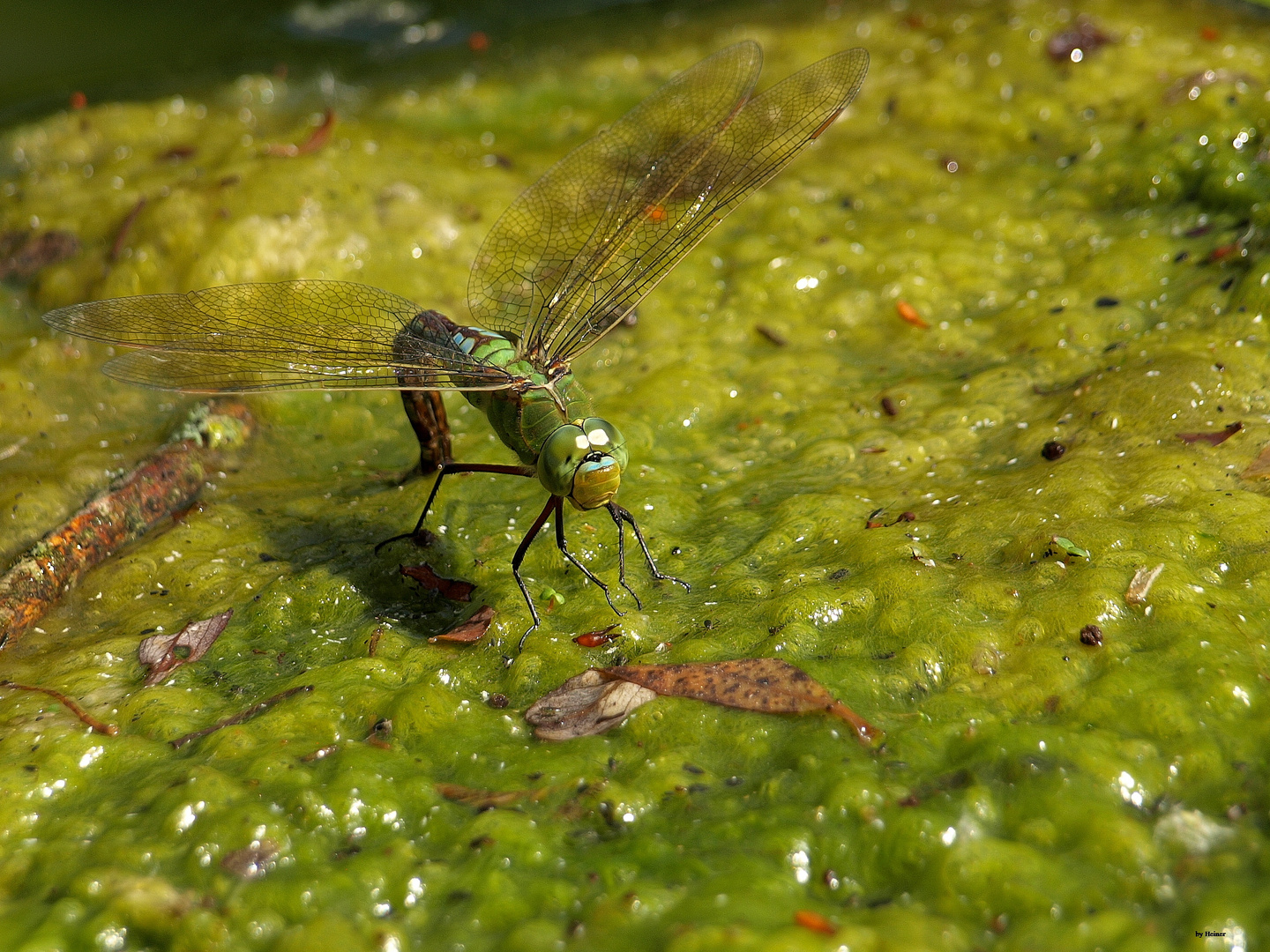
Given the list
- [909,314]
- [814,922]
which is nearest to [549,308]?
[909,314]

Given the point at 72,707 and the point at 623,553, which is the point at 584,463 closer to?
the point at 623,553

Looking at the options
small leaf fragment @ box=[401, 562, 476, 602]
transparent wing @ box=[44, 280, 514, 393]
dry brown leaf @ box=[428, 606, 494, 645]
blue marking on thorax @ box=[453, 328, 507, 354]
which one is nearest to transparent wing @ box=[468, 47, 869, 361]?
blue marking on thorax @ box=[453, 328, 507, 354]

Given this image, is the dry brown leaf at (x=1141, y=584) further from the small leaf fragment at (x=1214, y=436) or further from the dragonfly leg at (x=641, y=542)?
the dragonfly leg at (x=641, y=542)

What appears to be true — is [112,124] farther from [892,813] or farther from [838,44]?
[892,813]

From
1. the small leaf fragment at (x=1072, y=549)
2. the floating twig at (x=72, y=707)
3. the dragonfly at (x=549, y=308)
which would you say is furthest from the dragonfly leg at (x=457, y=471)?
the small leaf fragment at (x=1072, y=549)

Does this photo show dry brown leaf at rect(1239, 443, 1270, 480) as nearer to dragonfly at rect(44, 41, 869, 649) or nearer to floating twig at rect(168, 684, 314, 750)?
dragonfly at rect(44, 41, 869, 649)

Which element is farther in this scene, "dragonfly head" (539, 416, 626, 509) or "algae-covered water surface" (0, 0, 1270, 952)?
Result: "dragonfly head" (539, 416, 626, 509)
